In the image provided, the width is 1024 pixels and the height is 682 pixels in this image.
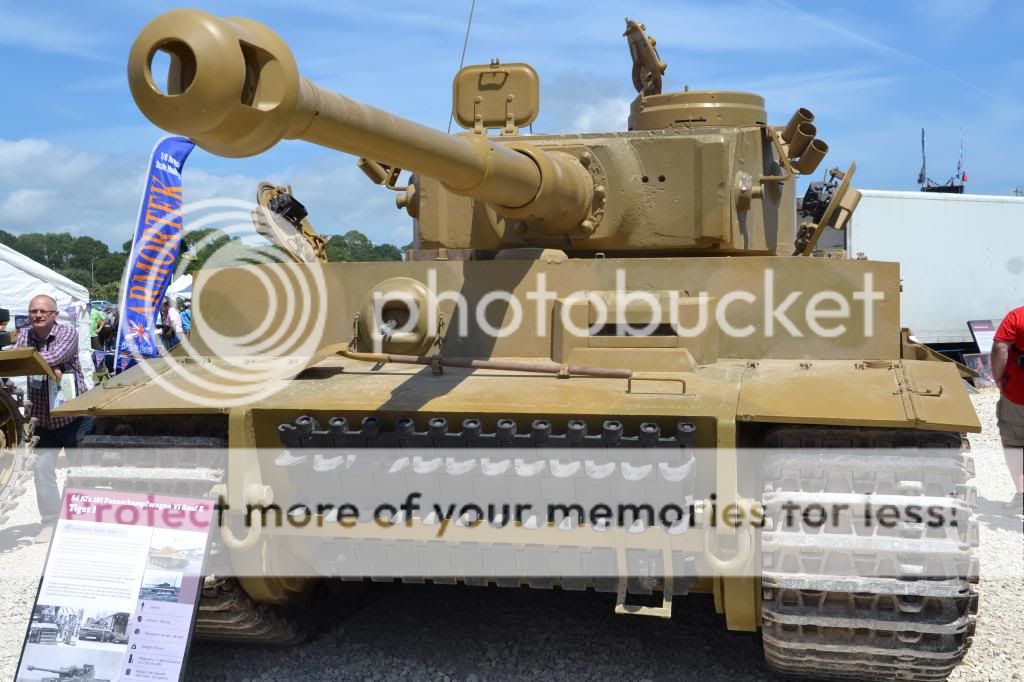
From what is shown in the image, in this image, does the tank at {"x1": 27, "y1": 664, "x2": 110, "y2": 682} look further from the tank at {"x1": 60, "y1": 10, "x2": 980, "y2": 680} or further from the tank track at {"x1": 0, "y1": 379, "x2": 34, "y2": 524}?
the tank track at {"x1": 0, "y1": 379, "x2": 34, "y2": 524}

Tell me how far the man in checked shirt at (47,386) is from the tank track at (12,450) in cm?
20

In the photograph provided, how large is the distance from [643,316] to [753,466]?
138 centimetres

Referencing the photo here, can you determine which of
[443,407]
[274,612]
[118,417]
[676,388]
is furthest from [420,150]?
Answer: [274,612]

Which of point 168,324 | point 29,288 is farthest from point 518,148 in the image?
point 29,288

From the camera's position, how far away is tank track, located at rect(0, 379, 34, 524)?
8578 millimetres

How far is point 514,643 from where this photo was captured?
631 centimetres

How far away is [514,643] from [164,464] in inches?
96.7

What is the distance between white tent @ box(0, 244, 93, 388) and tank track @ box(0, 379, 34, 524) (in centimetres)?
855

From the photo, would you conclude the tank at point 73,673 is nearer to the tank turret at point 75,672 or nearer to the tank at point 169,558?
the tank turret at point 75,672

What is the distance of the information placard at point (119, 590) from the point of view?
5.00 meters

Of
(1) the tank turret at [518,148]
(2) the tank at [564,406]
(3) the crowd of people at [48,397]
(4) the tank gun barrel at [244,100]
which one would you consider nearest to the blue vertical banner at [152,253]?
(3) the crowd of people at [48,397]

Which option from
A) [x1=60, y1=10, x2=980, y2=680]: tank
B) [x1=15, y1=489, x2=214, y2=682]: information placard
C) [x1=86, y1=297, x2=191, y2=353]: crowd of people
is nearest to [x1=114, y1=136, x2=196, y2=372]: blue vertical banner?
[x1=86, y1=297, x2=191, y2=353]: crowd of people

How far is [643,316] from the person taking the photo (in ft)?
19.7

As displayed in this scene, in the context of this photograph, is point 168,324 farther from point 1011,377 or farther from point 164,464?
point 1011,377
